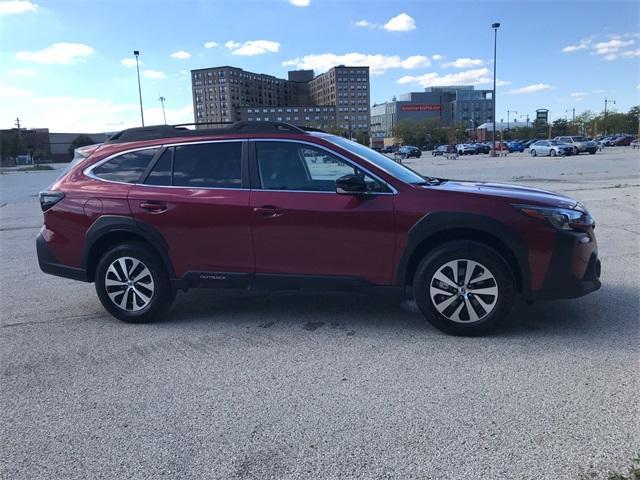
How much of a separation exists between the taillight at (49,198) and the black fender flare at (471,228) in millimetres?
3421

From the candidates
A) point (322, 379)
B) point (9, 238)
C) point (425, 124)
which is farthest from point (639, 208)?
point (425, 124)

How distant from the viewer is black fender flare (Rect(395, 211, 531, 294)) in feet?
14.1

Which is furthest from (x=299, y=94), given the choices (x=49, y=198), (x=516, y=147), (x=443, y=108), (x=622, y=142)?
(x=49, y=198)

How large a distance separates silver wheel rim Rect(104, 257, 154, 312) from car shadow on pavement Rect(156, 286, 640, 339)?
1.08ft

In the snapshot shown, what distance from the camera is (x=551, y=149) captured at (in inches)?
1870

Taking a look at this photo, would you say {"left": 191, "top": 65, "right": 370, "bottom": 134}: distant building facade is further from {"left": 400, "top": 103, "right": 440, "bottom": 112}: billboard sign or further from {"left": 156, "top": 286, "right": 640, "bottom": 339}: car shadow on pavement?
{"left": 156, "top": 286, "right": 640, "bottom": 339}: car shadow on pavement

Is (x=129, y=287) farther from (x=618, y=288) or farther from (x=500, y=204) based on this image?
(x=618, y=288)

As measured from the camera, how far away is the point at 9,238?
1077 cm

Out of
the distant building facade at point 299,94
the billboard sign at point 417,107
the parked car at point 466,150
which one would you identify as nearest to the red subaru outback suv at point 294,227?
the distant building facade at point 299,94

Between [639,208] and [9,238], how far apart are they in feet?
43.3

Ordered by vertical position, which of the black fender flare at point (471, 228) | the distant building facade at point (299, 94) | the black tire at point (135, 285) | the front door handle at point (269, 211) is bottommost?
the black tire at point (135, 285)

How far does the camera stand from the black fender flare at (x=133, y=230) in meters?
4.96

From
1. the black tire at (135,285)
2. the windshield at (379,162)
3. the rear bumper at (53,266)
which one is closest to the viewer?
the windshield at (379,162)

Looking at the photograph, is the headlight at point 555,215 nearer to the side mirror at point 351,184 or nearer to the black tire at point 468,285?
the black tire at point 468,285
